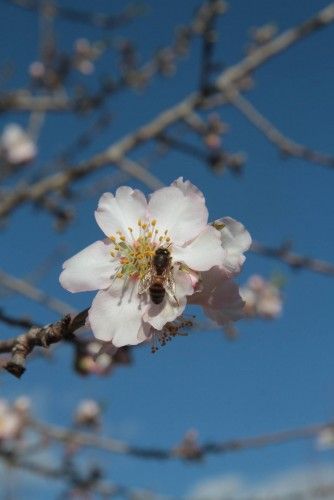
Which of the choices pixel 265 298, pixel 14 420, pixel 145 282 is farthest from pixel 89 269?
pixel 265 298

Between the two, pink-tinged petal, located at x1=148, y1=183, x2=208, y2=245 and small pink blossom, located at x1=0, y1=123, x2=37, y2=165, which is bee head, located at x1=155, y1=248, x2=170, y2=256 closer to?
pink-tinged petal, located at x1=148, y1=183, x2=208, y2=245

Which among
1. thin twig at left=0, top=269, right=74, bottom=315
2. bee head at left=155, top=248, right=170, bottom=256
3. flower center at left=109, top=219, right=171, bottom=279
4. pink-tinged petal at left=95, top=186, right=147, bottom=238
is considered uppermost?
thin twig at left=0, top=269, right=74, bottom=315

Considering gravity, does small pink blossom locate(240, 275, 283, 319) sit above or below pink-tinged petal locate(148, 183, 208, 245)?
above

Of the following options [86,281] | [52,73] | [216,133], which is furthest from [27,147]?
[86,281]

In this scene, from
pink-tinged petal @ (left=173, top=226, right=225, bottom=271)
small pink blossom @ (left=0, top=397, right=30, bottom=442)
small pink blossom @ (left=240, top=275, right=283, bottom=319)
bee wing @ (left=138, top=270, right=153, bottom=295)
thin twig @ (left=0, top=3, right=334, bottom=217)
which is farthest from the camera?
small pink blossom @ (left=240, top=275, right=283, bottom=319)

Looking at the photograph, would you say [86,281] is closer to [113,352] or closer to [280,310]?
[113,352]

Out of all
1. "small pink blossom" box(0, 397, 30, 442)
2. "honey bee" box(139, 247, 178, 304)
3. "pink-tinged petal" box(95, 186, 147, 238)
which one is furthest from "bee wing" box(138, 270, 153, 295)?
"small pink blossom" box(0, 397, 30, 442)
